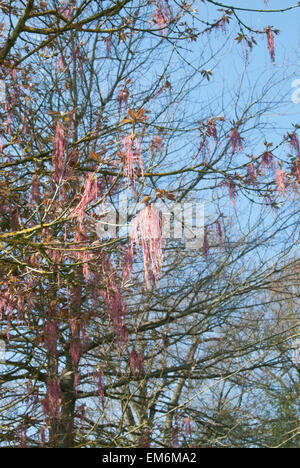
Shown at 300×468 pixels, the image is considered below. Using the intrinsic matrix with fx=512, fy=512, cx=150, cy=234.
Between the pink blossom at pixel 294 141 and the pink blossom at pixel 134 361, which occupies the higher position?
the pink blossom at pixel 294 141

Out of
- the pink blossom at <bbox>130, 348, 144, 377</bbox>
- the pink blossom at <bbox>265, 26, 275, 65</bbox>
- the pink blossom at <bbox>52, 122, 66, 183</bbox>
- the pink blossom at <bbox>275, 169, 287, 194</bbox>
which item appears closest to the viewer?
the pink blossom at <bbox>52, 122, 66, 183</bbox>

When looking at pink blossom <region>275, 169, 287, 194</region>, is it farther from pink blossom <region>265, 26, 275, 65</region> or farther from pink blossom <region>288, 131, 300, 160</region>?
pink blossom <region>265, 26, 275, 65</region>

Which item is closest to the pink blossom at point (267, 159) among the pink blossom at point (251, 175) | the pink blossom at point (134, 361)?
the pink blossom at point (251, 175)

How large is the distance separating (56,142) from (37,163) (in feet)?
4.37

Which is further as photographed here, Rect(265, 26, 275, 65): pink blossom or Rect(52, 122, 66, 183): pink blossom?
Rect(265, 26, 275, 65): pink blossom

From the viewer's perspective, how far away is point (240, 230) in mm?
6445

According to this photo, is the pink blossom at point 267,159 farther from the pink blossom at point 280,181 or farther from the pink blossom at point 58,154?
the pink blossom at point 58,154

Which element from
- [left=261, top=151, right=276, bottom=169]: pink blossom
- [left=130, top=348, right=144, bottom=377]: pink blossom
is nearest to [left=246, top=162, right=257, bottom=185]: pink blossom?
[left=261, top=151, right=276, bottom=169]: pink blossom

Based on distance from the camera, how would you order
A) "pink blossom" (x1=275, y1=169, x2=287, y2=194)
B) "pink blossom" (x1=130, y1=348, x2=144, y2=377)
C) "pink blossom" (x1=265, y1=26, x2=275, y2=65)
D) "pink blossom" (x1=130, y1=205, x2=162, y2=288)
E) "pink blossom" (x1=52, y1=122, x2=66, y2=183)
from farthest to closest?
1. "pink blossom" (x1=130, y1=348, x2=144, y2=377)
2. "pink blossom" (x1=265, y1=26, x2=275, y2=65)
3. "pink blossom" (x1=275, y1=169, x2=287, y2=194)
4. "pink blossom" (x1=52, y1=122, x2=66, y2=183)
5. "pink blossom" (x1=130, y1=205, x2=162, y2=288)

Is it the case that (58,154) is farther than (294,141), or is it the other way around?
(294,141)

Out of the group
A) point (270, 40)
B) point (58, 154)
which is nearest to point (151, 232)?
point (58, 154)

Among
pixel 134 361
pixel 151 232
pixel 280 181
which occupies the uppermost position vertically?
pixel 280 181

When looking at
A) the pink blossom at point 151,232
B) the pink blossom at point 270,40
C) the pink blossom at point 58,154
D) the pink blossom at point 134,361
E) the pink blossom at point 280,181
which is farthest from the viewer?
the pink blossom at point 134,361

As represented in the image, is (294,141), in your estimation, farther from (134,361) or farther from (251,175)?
(134,361)
